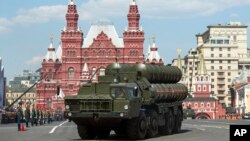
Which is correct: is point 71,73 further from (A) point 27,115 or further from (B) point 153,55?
A: (A) point 27,115

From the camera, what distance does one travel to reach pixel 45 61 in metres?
161

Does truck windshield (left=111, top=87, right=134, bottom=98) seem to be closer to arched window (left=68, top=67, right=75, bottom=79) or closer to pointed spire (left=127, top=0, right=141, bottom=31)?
pointed spire (left=127, top=0, right=141, bottom=31)

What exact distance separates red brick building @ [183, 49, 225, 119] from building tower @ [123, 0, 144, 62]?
53.8ft

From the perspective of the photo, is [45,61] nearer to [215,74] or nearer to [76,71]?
[76,71]

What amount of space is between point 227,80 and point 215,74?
4362mm

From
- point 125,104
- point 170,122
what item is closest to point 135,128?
point 125,104

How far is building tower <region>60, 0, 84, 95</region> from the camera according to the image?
152 meters

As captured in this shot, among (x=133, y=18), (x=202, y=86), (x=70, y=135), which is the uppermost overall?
(x=133, y=18)

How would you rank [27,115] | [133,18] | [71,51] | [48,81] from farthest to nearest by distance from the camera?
[48,81] → [71,51] → [133,18] → [27,115]

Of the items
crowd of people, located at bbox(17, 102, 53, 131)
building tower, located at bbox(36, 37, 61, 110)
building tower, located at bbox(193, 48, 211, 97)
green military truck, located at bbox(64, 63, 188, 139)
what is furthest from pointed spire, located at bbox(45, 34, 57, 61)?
green military truck, located at bbox(64, 63, 188, 139)

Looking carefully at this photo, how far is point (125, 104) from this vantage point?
75.5 feet

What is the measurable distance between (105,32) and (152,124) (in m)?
136

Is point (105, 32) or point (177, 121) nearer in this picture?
point (177, 121)

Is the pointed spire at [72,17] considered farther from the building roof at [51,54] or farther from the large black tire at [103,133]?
the large black tire at [103,133]
